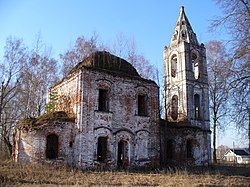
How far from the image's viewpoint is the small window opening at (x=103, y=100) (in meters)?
20.4

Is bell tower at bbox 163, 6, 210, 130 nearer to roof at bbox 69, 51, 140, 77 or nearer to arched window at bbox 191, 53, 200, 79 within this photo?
arched window at bbox 191, 53, 200, 79

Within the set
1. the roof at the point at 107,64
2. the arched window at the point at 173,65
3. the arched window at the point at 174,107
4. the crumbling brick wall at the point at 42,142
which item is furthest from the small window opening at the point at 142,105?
the arched window at the point at 173,65

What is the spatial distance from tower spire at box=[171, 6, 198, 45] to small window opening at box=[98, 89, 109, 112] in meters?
16.1

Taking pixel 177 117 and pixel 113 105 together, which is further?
pixel 177 117

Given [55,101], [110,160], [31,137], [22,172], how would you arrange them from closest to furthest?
[22,172] → [31,137] → [110,160] → [55,101]

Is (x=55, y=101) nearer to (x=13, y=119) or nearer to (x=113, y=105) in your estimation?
(x=113, y=105)

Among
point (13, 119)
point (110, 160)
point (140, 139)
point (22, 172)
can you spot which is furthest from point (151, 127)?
point (13, 119)

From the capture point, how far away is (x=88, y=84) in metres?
19.7

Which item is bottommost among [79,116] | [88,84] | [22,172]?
[22,172]

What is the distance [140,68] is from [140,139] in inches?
476

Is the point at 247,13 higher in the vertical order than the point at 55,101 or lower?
higher

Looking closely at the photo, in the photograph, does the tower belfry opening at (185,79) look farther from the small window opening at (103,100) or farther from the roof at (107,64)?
the small window opening at (103,100)

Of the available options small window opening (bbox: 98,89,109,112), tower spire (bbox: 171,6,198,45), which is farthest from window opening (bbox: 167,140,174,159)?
tower spire (bbox: 171,6,198,45)

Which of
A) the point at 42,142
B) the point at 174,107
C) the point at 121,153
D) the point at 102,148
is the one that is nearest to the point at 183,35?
the point at 174,107
